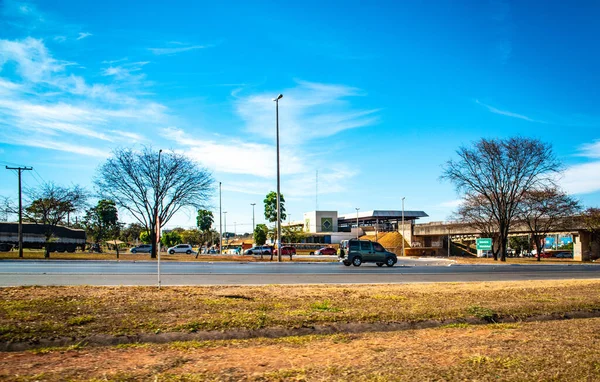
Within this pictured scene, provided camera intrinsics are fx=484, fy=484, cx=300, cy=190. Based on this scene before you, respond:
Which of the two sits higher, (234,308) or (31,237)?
Result: (234,308)

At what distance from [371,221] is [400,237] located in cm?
4359

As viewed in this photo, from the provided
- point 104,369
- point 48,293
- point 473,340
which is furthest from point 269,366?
point 48,293

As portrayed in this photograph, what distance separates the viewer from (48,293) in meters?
11.0

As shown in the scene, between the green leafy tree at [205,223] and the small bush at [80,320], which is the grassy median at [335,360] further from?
the green leafy tree at [205,223]

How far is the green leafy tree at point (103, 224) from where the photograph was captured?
349 ft

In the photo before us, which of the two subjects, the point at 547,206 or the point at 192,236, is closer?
the point at 547,206

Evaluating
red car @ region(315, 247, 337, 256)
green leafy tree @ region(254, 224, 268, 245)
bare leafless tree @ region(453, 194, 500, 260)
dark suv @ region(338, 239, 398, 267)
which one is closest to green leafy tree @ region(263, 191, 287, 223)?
green leafy tree @ region(254, 224, 268, 245)

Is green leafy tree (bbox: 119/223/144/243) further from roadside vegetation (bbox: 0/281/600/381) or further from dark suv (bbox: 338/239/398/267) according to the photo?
A: roadside vegetation (bbox: 0/281/600/381)

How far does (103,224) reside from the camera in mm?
111312

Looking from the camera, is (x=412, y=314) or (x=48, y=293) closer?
(x=412, y=314)

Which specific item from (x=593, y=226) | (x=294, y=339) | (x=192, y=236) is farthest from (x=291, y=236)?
(x=294, y=339)

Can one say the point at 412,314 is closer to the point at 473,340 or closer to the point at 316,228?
the point at 473,340

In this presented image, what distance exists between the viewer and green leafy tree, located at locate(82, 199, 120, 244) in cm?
10631

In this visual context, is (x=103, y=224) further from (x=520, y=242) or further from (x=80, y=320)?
(x=80, y=320)
